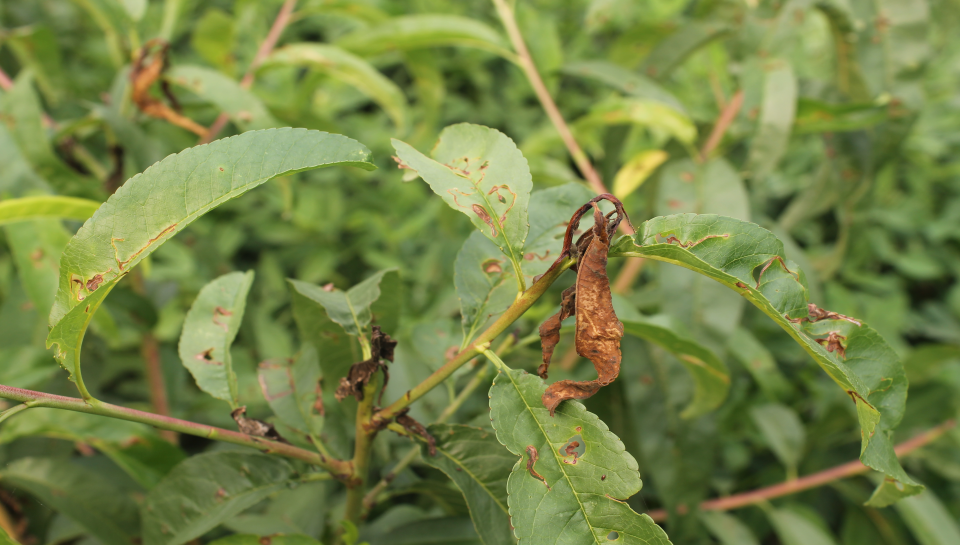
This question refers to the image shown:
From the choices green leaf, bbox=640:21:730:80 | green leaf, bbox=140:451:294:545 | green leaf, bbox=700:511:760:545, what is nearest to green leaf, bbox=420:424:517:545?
green leaf, bbox=140:451:294:545

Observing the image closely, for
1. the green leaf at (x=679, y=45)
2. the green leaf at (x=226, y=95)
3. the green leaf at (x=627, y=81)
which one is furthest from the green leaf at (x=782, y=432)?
the green leaf at (x=226, y=95)

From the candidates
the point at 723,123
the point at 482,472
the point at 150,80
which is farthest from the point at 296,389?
→ the point at 723,123

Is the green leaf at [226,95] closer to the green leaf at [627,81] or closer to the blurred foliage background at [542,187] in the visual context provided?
the blurred foliage background at [542,187]

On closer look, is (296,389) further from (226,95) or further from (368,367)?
(226,95)

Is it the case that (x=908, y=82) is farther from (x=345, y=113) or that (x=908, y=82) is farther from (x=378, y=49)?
(x=345, y=113)

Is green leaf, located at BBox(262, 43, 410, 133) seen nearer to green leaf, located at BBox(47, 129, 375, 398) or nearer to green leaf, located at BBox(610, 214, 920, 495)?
green leaf, located at BBox(47, 129, 375, 398)

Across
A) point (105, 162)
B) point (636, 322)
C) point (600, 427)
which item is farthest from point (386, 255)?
point (600, 427)
